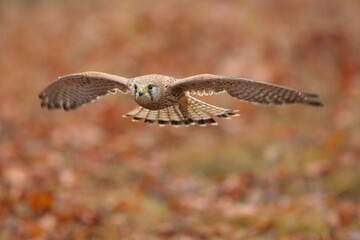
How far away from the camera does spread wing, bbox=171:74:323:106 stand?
5617 millimetres

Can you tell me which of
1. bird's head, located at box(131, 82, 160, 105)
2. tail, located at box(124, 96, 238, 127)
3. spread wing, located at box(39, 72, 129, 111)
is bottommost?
bird's head, located at box(131, 82, 160, 105)

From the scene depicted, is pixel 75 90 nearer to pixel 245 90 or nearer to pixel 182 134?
pixel 245 90

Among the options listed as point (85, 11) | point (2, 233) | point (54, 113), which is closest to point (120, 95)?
point (54, 113)

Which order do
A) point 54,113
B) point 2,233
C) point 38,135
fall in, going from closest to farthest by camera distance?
point 2,233, point 38,135, point 54,113

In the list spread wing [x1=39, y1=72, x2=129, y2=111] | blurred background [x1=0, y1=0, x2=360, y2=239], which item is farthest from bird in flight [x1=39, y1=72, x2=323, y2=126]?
blurred background [x1=0, y1=0, x2=360, y2=239]

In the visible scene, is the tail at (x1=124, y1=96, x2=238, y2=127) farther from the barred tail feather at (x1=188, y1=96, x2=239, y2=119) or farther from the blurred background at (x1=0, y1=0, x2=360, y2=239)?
the blurred background at (x1=0, y1=0, x2=360, y2=239)

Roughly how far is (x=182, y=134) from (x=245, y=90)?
18.5ft

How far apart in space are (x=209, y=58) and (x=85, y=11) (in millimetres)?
3539

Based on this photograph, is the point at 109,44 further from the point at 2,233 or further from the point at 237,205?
the point at 2,233

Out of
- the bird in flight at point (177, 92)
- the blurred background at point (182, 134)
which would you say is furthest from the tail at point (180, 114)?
the blurred background at point (182, 134)

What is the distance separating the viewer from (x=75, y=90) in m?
6.71

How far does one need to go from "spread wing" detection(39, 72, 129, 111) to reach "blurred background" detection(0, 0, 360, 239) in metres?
1.27

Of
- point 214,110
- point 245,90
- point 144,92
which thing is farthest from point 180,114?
point 144,92

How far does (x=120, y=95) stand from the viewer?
12.6m
